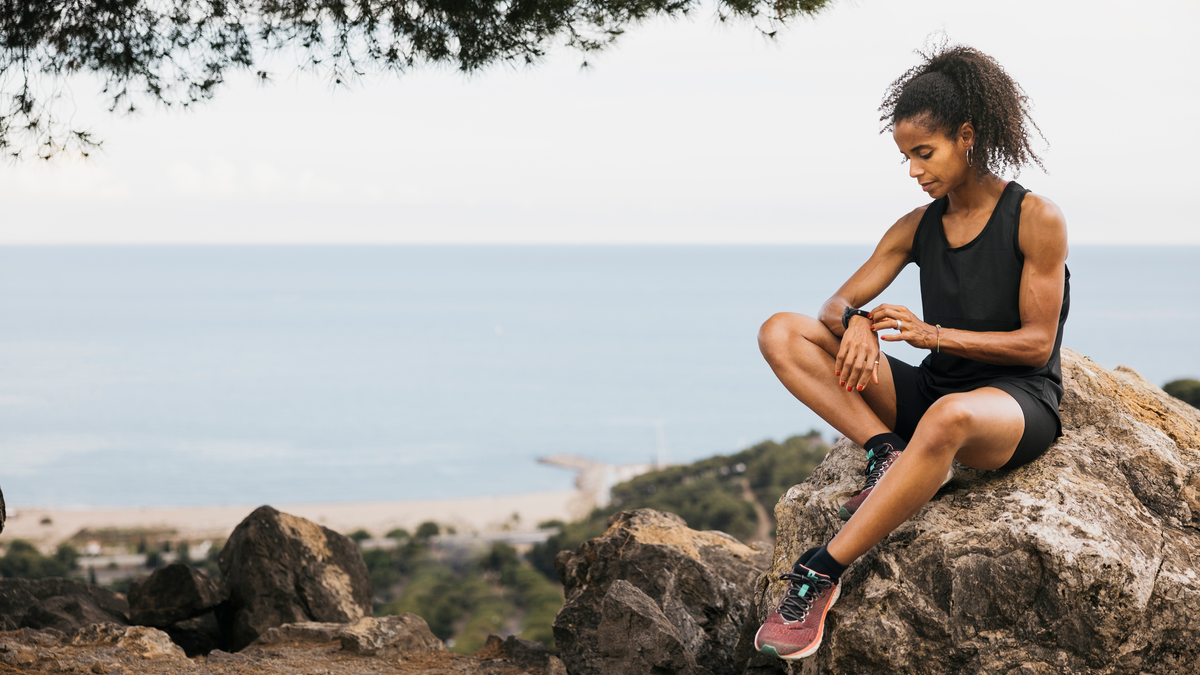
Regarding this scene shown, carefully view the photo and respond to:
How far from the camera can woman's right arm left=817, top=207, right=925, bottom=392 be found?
307 cm

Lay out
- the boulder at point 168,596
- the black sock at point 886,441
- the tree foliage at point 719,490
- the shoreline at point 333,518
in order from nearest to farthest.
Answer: the black sock at point 886,441 → the boulder at point 168,596 → the tree foliage at point 719,490 → the shoreline at point 333,518

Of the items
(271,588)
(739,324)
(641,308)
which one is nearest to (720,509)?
(271,588)

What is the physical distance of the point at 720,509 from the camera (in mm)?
18766

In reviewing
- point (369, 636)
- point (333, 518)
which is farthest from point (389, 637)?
point (333, 518)

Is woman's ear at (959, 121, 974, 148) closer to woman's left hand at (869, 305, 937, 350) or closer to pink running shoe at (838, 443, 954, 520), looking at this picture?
woman's left hand at (869, 305, 937, 350)

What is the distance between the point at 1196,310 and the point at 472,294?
386 feet

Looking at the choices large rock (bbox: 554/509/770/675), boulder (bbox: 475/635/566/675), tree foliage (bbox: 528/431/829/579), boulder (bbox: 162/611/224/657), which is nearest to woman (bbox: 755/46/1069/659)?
large rock (bbox: 554/509/770/675)

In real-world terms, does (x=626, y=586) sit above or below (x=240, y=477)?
above

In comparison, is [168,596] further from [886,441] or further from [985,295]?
[985,295]

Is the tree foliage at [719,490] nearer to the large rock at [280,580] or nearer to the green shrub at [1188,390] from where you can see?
the green shrub at [1188,390]

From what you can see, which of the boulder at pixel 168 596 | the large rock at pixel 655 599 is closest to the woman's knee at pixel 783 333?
the large rock at pixel 655 599

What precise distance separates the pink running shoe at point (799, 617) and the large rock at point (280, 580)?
136 inches

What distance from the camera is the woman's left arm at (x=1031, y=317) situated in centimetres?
297

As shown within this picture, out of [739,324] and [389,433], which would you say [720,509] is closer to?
[389,433]
